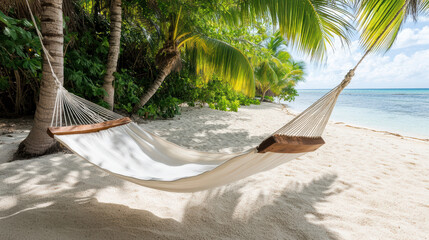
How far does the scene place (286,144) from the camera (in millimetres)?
829

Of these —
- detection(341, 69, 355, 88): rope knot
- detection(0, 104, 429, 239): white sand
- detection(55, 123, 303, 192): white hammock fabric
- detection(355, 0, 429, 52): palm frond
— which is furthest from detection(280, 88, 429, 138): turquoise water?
detection(55, 123, 303, 192): white hammock fabric

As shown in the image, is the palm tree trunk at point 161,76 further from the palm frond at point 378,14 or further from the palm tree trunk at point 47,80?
the palm frond at point 378,14

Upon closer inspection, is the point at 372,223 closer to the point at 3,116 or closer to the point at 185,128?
the point at 185,128

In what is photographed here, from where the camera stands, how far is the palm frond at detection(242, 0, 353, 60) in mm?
2268

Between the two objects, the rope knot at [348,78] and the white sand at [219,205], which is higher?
the rope knot at [348,78]

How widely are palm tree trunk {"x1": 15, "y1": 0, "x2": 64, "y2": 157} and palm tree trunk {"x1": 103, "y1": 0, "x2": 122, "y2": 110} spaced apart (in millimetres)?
979

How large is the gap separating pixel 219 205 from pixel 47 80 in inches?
61.7

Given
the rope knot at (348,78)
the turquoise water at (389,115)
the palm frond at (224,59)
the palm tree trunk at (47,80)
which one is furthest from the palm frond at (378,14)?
the turquoise water at (389,115)

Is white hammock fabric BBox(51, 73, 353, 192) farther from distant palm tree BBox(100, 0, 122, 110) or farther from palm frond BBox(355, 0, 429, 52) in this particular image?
distant palm tree BBox(100, 0, 122, 110)

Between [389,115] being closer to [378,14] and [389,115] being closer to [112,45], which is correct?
[378,14]

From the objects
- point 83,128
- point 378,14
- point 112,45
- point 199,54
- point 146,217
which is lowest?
point 146,217

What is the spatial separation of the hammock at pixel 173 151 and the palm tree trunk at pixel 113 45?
134 centimetres

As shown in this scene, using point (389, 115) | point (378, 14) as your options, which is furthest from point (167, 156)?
point (389, 115)

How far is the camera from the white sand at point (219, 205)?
0.99m
